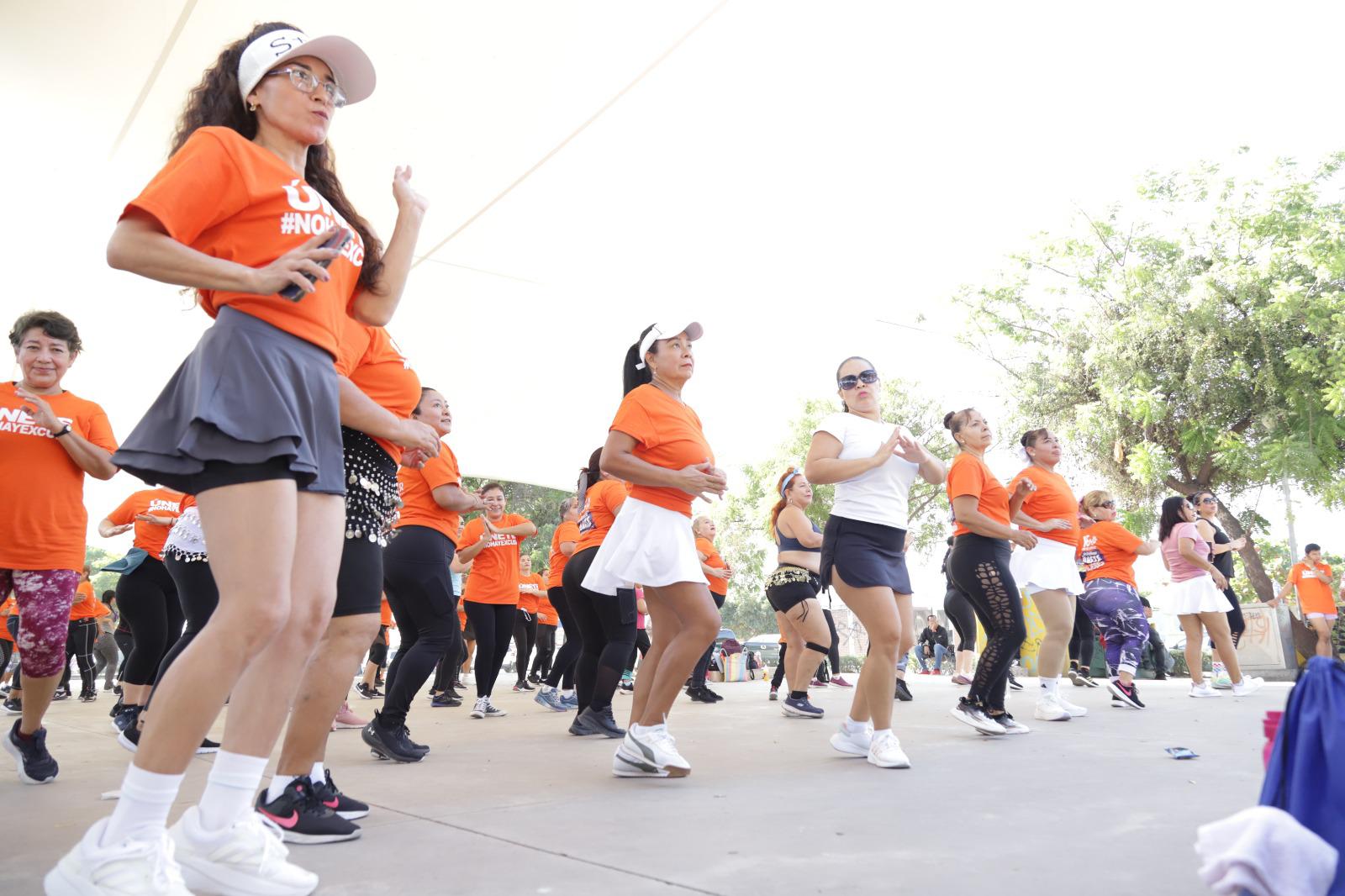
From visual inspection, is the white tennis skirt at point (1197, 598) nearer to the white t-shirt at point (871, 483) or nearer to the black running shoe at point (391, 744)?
the white t-shirt at point (871, 483)

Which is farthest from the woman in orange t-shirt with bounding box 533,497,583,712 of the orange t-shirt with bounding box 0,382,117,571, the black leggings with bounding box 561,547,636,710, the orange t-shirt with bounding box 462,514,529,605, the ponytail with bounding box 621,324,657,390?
the orange t-shirt with bounding box 0,382,117,571

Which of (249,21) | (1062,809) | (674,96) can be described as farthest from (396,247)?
(674,96)

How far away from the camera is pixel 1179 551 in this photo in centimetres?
900

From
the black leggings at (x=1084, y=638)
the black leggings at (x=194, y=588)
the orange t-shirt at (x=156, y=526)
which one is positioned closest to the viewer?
the black leggings at (x=194, y=588)

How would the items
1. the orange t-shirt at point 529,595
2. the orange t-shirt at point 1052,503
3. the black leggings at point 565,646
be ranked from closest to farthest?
the orange t-shirt at point 1052,503 < the black leggings at point 565,646 < the orange t-shirt at point 529,595

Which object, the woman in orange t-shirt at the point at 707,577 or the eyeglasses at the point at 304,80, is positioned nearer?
the eyeglasses at the point at 304,80

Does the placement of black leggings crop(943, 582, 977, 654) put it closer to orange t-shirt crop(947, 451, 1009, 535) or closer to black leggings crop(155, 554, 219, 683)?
orange t-shirt crop(947, 451, 1009, 535)

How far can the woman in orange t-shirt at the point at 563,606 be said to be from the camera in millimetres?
8125

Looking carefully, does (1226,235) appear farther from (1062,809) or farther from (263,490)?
(263,490)

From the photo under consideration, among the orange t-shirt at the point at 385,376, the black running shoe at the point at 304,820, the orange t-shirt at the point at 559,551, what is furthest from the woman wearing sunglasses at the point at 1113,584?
the black running shoe at the point at 304,820

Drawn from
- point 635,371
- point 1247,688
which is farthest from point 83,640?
point 1247,688

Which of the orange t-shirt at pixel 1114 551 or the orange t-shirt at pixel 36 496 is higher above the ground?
the orange t-shirt at pixel 1114 551

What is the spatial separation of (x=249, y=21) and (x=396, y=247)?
460 centimetres

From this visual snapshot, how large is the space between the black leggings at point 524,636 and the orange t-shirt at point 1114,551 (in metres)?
6.44
